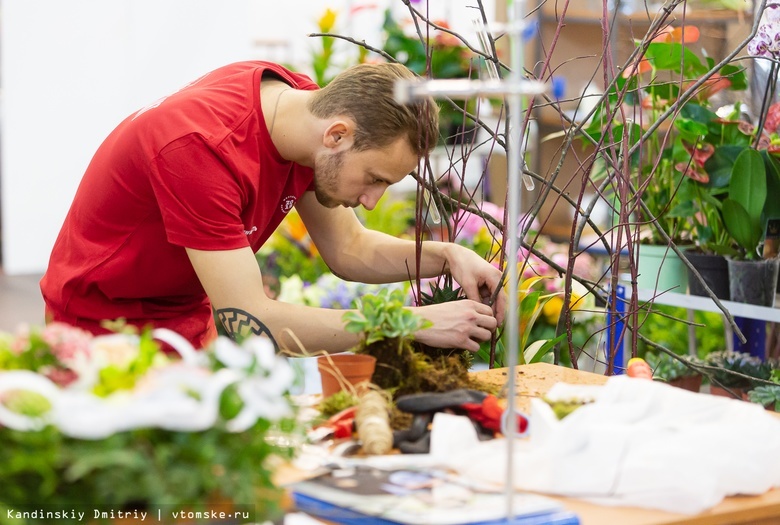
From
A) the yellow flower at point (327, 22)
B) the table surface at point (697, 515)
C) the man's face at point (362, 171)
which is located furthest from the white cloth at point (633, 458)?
the yellow flower at point (327, 22)

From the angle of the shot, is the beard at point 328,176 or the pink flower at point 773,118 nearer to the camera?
the beard at point 328,176

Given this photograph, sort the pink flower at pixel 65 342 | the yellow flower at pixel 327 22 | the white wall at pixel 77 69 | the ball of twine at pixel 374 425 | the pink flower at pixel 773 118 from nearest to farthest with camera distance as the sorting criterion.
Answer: the pink flower at pixel 65 342, the ball of twine at pixel 374 425, the pink flower at pixel 773 118, the yellow flower at pixel 327 22, the white wall at pixel 77 69

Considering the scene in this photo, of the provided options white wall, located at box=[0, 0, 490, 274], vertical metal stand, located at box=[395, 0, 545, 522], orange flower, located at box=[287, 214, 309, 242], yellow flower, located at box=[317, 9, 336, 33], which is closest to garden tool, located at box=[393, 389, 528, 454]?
vertical metal stand, located at box=[395, 0, 545, 522]

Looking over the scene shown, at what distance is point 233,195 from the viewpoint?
5.72 ft

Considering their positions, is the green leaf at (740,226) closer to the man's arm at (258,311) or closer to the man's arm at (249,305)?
the man's arm at (258,311)

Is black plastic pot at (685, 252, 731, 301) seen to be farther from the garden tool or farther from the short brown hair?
the garden tool

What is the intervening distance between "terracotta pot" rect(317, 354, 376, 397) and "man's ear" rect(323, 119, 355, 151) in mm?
574

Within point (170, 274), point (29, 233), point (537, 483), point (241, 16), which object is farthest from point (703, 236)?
point (29, 233)

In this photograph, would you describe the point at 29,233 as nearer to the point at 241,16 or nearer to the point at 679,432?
the point at 241,16

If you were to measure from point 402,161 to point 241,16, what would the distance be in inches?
198

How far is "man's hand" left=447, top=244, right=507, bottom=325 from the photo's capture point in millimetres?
1837

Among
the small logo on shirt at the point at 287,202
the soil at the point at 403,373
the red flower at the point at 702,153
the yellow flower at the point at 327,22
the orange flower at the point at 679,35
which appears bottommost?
the soil at the point at 403,373

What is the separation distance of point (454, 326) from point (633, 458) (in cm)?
53

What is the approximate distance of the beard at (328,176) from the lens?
1.87m
